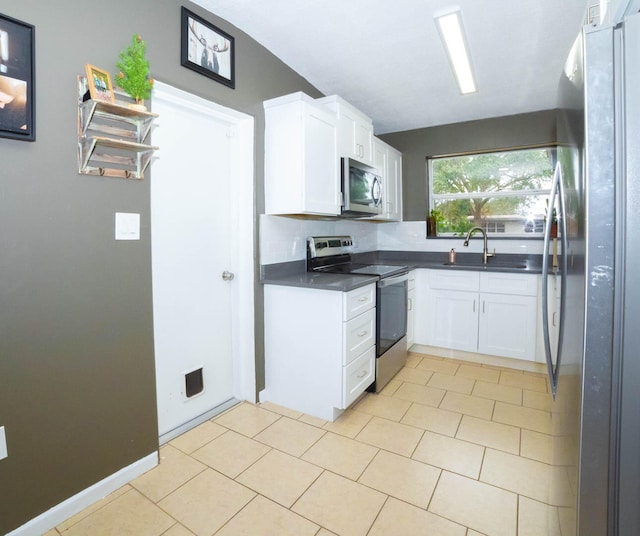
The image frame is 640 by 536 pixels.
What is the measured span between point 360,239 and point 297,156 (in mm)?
1909

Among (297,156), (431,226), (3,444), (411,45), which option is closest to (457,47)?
(411,45)

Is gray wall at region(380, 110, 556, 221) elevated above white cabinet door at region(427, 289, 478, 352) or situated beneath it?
elevated above

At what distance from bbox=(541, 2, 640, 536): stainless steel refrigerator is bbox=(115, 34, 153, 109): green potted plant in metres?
1.66

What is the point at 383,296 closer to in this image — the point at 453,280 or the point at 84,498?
the point at 453,280

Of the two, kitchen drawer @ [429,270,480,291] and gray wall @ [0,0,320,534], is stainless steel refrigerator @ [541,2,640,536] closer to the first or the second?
gray wall @ [0,0,320,534]

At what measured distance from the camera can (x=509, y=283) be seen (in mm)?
3385

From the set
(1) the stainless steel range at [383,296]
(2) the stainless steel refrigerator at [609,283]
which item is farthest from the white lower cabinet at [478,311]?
(2) the stainless steel refrigerator at [609,283]

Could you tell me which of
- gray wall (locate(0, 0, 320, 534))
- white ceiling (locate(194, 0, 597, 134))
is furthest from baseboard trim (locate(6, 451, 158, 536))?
white ceiling (locate(194, 0, 597, 134))

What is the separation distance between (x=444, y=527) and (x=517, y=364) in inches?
91.7

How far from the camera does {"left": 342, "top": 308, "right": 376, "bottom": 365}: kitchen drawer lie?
2406 mm

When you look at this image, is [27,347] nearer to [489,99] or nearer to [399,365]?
[399,365]

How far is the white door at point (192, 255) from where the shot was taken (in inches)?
84.5

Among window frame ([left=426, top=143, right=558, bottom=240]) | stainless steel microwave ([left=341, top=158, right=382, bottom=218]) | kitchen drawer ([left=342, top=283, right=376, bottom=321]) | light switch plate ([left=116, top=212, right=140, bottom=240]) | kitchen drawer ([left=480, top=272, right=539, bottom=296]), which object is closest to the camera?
light switch plate ([left=116, top=212, right=140, bottom=240])

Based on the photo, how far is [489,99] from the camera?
342cm
